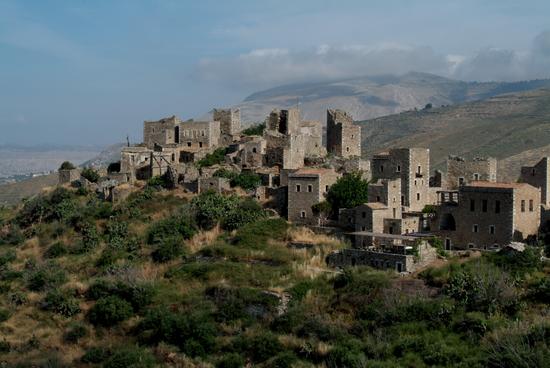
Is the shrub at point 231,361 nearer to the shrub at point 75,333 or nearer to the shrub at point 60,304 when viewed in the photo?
the shrub at point 75,333

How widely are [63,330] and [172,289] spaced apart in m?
4.70

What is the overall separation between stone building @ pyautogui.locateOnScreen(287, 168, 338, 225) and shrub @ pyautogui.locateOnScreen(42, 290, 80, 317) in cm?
1038

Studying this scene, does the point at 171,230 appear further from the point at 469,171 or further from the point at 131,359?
the point at 469,171

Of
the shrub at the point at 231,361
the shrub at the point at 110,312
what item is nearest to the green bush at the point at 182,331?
the shrub at the point at 231,361

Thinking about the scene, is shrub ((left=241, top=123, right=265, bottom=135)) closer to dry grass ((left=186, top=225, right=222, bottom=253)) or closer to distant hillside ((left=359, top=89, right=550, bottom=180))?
dry grass ((left=186, top=225, right=222, bottom=253))

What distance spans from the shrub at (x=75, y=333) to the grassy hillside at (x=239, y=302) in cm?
5

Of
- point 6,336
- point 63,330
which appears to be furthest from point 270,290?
point 6,336

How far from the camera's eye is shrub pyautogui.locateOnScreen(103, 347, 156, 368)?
89.9 ft

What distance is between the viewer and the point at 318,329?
2723 centimetres

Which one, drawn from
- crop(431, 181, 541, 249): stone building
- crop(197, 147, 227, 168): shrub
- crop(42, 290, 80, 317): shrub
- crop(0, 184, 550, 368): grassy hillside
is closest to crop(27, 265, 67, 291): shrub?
crop(0, 184, 550, 368): grassy hillside

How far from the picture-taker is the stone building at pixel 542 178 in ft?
111

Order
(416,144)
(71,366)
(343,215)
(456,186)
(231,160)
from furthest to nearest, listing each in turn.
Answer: (416,144), (231,160), (456,186), (343,215), (71,366)

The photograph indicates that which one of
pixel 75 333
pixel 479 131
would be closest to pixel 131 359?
pixel 75 333

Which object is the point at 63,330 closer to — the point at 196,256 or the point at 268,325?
the point at 196,256
